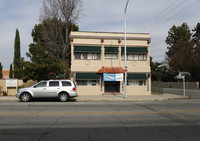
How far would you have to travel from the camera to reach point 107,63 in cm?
2289

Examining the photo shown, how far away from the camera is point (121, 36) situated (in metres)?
23.2

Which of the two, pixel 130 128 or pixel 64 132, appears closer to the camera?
pixel 64 132

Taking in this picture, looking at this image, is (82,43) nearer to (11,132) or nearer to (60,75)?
(60,75)

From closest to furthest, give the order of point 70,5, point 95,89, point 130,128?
point 130,128 < point 95,89 < point 70,5

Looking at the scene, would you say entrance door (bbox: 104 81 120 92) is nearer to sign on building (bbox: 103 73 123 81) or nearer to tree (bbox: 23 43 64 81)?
sign on building (bbox: 103 73 123 81)

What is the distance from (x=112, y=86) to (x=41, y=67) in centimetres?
878

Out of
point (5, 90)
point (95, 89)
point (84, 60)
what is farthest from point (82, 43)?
point (5, 90)

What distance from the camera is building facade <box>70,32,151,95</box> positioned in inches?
868

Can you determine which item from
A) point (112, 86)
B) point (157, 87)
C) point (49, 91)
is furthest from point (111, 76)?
point (49, 91)

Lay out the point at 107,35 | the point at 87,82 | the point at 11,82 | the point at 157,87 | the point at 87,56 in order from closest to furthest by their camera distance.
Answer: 1. the point at 11,82
2. the point at 87,82
3. the point at 87,56
4. the point at 107,35
5. the point at 157,87

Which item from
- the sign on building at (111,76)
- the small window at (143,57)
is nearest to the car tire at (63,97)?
the sign on building at (111,76)

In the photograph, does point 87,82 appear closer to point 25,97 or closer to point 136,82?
point 136,82

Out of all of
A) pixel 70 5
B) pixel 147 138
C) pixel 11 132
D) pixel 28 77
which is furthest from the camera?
pixel 70 5

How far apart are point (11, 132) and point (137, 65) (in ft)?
62.2
